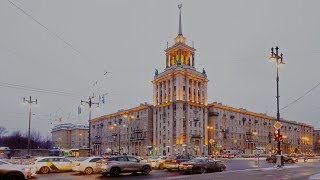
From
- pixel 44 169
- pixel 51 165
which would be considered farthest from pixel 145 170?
pixel 44 169

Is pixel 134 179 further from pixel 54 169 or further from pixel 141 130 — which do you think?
pixel 141 130

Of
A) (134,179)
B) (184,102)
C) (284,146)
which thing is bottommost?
(284,146)

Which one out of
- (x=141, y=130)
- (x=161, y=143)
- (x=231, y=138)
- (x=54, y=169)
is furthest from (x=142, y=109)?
(x=54, y=169)

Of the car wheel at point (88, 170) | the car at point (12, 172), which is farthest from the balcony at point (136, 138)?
the car at point (12, 172)

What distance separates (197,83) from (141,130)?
25885 mm

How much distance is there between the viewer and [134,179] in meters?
22.6

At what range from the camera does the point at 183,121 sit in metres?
107

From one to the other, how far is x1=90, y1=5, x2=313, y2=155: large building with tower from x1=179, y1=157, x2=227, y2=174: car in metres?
68.3

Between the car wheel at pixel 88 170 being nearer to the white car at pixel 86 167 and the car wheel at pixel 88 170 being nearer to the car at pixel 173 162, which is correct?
the white car at pixel 86 167

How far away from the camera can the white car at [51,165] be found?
29.1 m

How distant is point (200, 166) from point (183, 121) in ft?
254

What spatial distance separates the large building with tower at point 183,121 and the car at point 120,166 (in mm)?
71131

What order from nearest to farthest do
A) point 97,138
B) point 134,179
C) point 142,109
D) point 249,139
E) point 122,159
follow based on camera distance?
point 134,179, point 122,159, point 142,109, point 249,139, point 97,138

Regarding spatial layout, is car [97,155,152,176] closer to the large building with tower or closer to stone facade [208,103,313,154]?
the large building with tower
